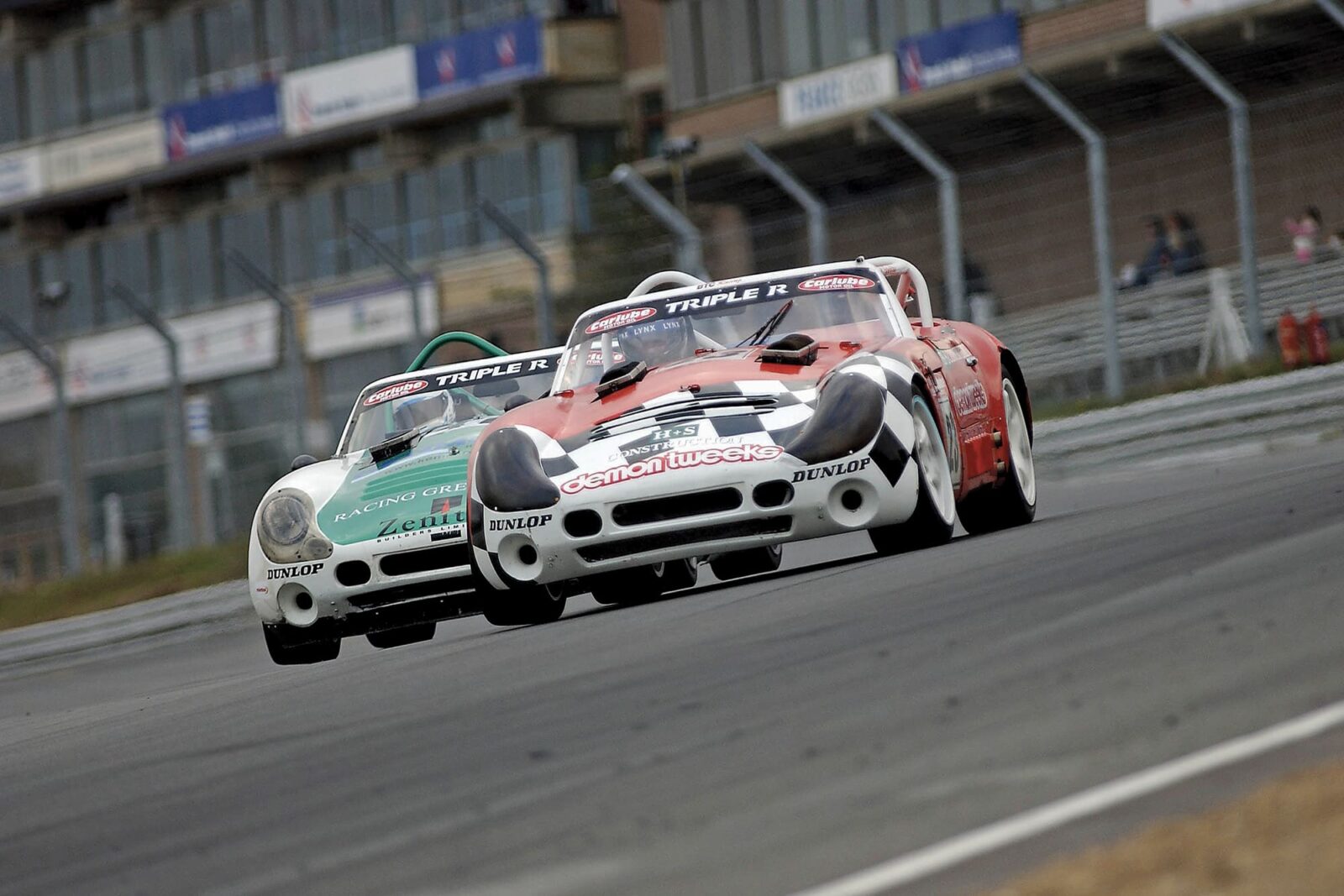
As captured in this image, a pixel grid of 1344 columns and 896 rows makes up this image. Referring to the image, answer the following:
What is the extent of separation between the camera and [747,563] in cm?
1082

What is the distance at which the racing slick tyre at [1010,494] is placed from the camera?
9.66 metres

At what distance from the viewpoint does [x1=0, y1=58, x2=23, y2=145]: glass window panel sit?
42.3 m

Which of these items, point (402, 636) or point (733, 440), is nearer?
point (733, 440)

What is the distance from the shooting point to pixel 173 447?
20859mm

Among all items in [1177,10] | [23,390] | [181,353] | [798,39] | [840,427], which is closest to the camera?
[840,427]

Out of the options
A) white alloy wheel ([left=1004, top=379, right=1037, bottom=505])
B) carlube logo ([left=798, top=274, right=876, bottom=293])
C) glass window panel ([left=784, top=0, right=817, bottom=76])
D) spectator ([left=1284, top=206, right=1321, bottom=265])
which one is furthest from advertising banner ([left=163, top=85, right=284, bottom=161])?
carlube logo ([left=798, top=274, right=876, bottom=293])

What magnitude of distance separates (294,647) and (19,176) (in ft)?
112

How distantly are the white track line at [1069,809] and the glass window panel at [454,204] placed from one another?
1233 inches

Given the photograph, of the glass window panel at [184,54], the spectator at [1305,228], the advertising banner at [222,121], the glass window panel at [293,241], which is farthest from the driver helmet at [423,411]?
the glass window panel at [184,54]

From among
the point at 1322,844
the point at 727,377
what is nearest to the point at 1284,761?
the point at 1322,844

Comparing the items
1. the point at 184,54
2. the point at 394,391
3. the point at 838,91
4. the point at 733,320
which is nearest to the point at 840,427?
the point at 733,320

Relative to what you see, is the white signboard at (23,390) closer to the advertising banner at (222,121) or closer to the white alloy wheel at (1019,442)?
the advertising banner at (222,121)

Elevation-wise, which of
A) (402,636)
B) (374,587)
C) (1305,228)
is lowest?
(402,636)

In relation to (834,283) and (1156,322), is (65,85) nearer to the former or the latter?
(1156,322)
